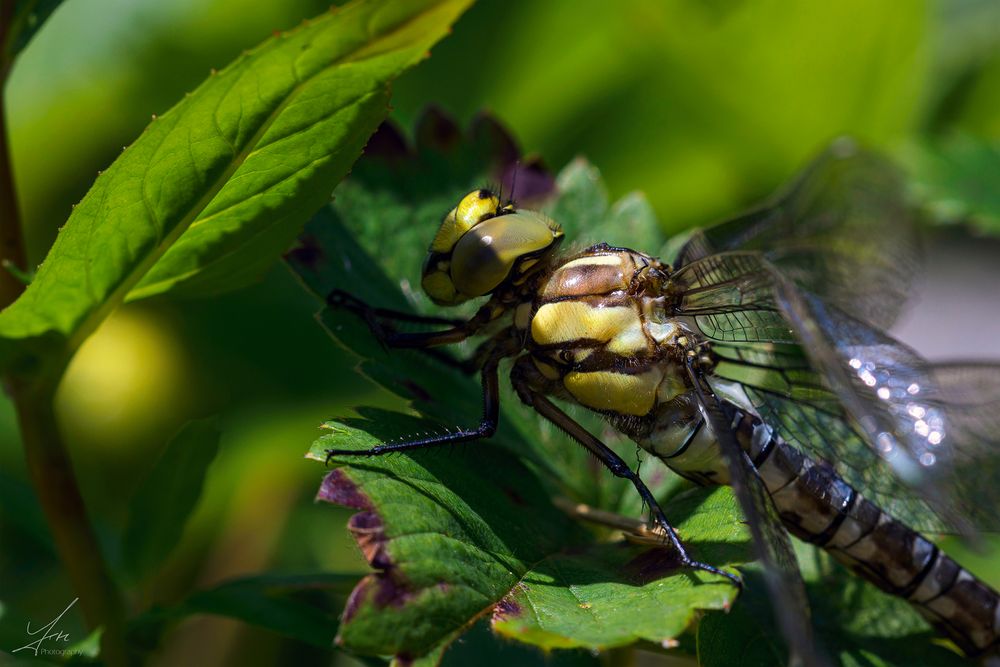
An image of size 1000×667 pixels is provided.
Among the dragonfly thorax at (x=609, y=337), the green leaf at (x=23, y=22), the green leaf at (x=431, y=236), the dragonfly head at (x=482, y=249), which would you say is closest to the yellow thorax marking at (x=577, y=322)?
the dragonfly thorax at (x=609, y=337)

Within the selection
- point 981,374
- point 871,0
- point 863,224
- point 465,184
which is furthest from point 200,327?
point 871,0

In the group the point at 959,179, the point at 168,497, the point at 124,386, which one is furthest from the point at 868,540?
the point at 124,386

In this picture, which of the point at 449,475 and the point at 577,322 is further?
the point at 577,322

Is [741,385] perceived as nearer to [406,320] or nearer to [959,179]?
[406,320]

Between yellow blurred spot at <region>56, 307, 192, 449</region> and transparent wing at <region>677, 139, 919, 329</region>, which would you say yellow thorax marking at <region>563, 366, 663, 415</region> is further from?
yellow blurred spot at <region>56, 307, 192, 449</region>

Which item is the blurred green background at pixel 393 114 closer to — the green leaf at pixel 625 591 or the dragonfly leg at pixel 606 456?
the dragonfly leg at pixel 606 456

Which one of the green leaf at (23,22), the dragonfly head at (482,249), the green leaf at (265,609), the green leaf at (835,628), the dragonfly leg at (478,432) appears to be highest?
the green leaf at (23,22)
